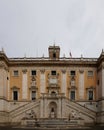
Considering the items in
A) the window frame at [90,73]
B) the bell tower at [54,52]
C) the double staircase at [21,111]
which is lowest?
the double staircase at [21,111]

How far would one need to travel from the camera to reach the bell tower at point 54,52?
193 feet

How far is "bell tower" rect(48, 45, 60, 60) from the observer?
2320 inches

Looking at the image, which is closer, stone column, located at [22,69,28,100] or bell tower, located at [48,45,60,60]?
stone column, located at [22,69,28,100]

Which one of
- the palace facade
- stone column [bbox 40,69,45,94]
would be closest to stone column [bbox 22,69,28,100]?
the palace facade

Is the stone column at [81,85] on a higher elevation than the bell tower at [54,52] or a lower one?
lower

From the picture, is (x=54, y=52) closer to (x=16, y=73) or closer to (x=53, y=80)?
(x=53, y=80)

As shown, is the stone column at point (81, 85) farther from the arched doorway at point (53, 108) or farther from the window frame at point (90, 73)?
the arched doorway at point (53, 108)

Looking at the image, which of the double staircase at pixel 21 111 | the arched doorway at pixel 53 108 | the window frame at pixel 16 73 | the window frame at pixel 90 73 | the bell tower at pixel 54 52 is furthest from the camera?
the bell tower at pixel 54 52

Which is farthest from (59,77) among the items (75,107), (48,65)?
(75,107)

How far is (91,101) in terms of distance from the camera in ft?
180

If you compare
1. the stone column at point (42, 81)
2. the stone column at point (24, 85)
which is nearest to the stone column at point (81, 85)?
the stone column at point (42, 81)

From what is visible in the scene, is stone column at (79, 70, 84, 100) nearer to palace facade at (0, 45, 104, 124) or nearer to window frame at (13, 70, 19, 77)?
palace facade at (0, 45, 104, 124)

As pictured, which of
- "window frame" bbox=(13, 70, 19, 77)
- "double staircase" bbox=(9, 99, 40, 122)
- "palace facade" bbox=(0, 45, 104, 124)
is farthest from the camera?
"window frame" bbox=(13, 70, 19, 77)

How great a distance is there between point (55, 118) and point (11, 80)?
1108cm
